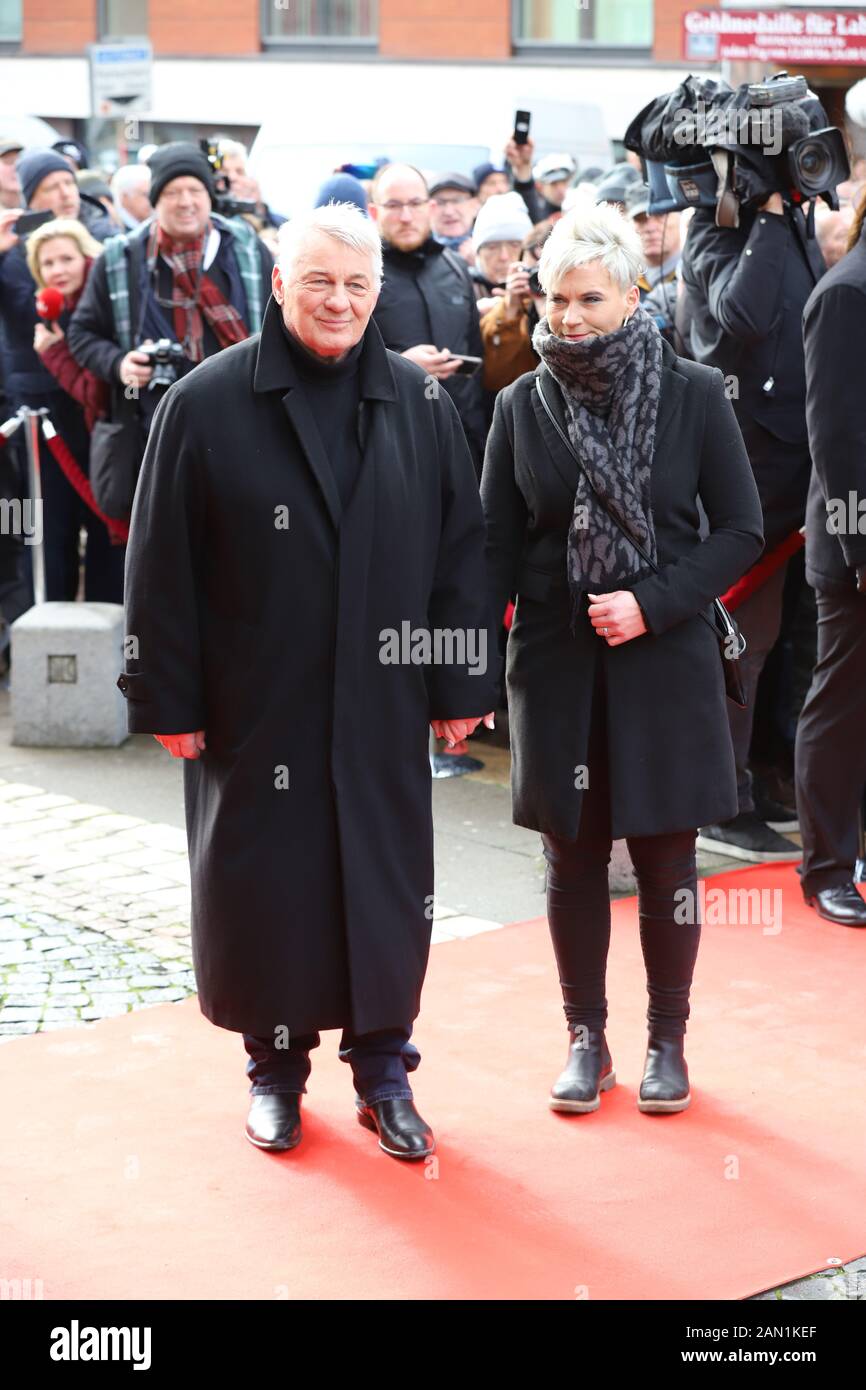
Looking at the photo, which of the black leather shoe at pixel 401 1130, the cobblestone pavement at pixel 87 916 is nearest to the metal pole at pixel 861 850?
the cobblestone pavement at pixel 87 916

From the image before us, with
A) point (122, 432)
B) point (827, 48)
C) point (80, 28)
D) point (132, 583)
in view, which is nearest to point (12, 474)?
point (122, 432)

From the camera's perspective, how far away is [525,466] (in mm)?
4520

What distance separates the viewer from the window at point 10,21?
29.8 m

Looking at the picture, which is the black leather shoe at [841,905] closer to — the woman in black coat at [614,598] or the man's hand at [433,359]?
the woman in black coat at [614,598]

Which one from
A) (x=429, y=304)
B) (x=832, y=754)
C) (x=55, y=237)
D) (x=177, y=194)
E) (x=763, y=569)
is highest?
(x=177, y=194)

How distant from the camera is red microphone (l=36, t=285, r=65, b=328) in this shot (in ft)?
28.1

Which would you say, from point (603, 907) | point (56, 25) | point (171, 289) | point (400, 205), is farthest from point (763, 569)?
point (56, 25)

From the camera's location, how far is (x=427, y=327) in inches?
303

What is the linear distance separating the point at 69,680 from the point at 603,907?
426 cm

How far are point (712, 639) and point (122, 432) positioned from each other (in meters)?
4.13

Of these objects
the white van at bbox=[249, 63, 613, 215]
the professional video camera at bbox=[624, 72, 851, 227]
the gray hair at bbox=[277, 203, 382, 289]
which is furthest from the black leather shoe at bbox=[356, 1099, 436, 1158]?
the white van at bbox=[249, 63, 613, 215]

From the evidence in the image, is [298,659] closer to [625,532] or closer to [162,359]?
[625,532]

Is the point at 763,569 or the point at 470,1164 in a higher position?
the point at 763,569

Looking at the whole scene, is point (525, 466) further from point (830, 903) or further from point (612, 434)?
point (830, 903)
